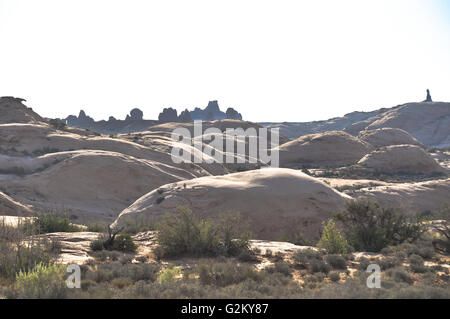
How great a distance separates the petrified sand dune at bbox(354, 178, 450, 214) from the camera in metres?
25.6

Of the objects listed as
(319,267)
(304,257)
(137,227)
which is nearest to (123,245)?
(137,227)

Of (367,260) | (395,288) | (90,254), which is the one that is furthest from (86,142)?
(395,288)

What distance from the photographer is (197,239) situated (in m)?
9.95

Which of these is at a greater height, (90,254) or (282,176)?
(282,176)

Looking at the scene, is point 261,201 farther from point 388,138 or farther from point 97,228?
point 388,138

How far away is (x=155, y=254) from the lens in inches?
384

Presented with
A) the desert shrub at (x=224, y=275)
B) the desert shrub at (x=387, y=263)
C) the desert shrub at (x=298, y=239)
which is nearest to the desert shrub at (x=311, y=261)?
the desert shrub at (x=387, y=263)

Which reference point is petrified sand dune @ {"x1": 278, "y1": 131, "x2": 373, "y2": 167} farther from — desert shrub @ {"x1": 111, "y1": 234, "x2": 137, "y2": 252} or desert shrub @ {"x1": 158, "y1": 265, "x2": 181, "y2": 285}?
desert shrub @ {"x1": 158, "y1": 265, "x2": 181, "y2": 285}

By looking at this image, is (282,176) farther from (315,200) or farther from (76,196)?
(76,196)

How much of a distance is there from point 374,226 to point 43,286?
9.96m

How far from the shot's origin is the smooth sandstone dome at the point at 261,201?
48.8ft

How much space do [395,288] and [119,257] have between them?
600 centimetres

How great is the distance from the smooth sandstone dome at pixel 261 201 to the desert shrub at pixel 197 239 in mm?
3960

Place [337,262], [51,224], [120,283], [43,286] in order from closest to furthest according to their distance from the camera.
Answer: [43,286] < [120,283] < [337,262] < [51,224]
